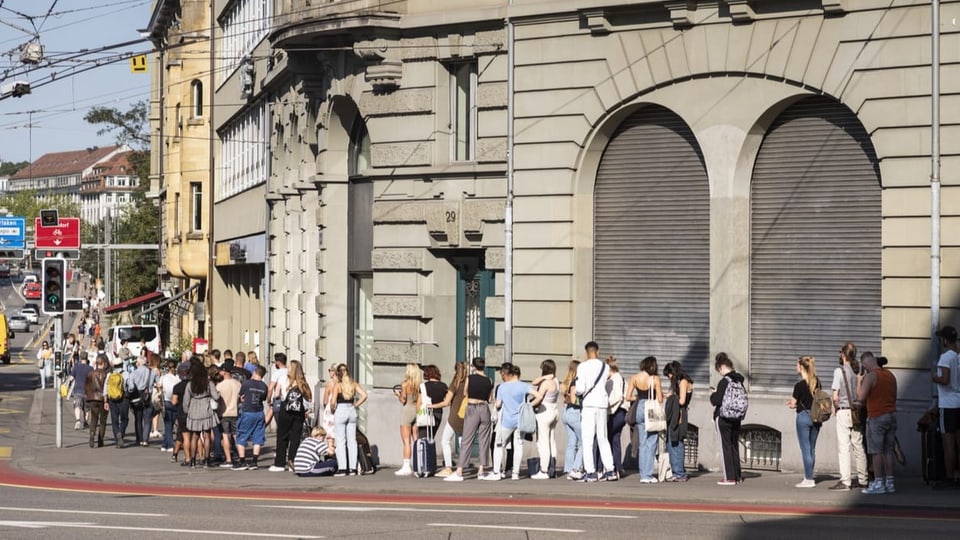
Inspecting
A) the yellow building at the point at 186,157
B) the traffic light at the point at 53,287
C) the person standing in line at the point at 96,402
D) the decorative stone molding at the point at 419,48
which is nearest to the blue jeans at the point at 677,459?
the decorative stone molding at the point at 419,48

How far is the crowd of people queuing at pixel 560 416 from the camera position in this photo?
20.8 m

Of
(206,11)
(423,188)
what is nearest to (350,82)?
(423,188)

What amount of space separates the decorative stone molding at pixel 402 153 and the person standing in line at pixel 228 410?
4346 millimetres

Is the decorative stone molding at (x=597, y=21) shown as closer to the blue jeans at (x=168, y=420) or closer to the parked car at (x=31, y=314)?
the blue jeans at (x=168, y=420)

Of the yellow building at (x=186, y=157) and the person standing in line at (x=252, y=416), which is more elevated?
the yellow building at (x=186, y=157)

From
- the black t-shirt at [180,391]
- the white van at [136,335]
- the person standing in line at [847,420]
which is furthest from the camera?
the white van at [136,335]

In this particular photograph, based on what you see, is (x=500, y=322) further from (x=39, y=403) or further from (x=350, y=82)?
(x=39, y=403)

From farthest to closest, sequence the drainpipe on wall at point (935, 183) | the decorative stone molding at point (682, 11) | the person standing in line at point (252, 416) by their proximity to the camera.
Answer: the person standing in line at point (252, 416) < the decorative stone molding at point (682, 11) < the drainpipe on wall at point (935, 183)

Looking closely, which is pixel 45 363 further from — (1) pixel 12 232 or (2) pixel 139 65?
(1) pixel 12 232

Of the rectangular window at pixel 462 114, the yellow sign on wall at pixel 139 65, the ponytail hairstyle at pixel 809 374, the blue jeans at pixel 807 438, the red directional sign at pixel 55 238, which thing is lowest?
the blue jeans at pixel 807 438

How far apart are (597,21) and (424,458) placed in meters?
6.88

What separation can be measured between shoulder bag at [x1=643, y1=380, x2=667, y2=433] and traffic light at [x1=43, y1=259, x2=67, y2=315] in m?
14.2

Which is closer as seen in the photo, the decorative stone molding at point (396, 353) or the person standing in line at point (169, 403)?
the decorative stone molding at point (396, 353)

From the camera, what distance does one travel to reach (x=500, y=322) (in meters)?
26.2
